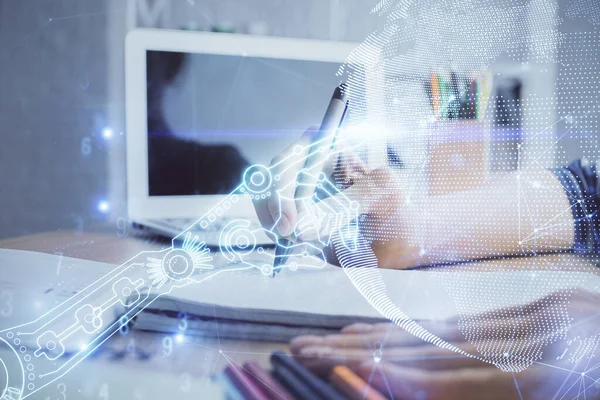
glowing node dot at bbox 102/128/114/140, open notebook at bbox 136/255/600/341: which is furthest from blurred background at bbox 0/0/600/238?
open notebook at bbox 136/255/600/341

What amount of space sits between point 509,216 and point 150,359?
36cm

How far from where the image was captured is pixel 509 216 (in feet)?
1.51

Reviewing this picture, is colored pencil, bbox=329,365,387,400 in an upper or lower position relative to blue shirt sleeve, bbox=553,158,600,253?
lower

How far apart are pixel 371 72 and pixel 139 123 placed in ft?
0.77

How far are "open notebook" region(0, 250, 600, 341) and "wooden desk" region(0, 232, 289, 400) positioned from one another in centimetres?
1

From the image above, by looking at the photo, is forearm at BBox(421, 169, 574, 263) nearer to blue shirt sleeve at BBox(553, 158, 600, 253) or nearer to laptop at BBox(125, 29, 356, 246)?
blue shirt sleeve at BBox(553, 158, 600, 253)

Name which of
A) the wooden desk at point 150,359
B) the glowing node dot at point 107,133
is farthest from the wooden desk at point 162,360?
the glowing node dot at point 107,133

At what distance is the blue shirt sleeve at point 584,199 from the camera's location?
0.46 meters

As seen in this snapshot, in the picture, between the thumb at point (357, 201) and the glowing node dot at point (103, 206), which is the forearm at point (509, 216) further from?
the glowing node dot at point (103, 206)

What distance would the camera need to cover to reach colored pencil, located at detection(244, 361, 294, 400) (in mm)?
427

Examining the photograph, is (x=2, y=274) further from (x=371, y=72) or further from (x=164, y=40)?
(x=371, y=72)

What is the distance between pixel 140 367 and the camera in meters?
0.46

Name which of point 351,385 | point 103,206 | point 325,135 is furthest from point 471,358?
point 103,206

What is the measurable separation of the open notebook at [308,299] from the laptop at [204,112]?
0.05 meters
